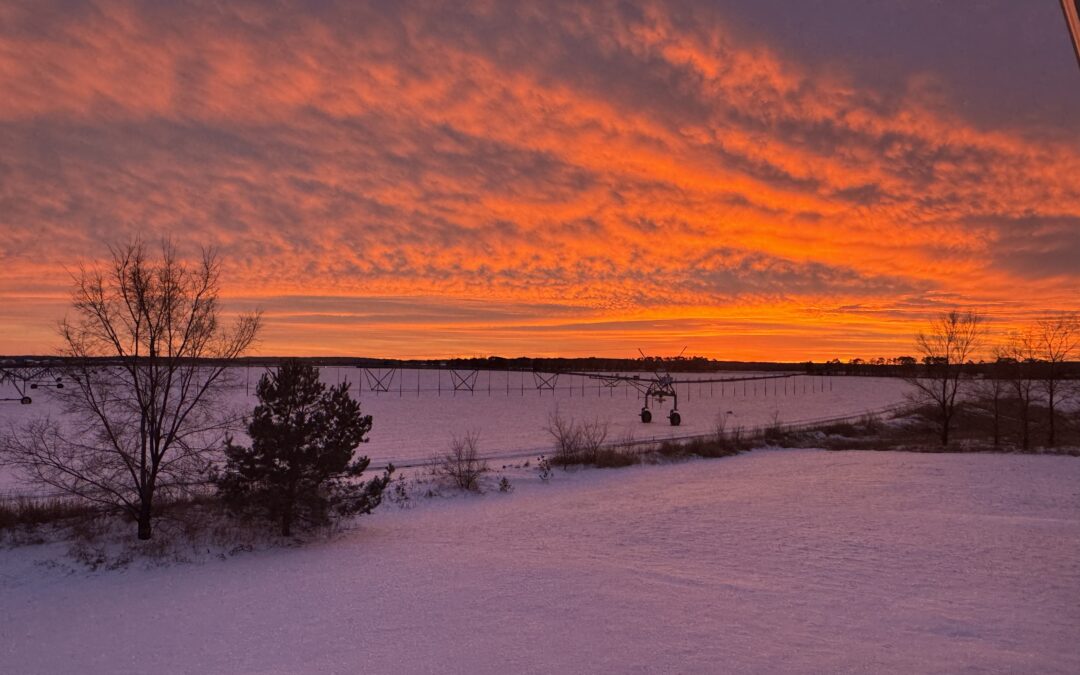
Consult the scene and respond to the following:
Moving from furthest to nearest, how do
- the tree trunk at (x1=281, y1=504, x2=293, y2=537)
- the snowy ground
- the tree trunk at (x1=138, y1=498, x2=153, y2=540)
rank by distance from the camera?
the tree trunk at (x1=281, y1=504, x2=293, y2=537)
the tree trunk at (x1=138, y1=498, x2=153, y2=540)
the snowy ground

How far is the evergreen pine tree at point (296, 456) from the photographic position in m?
13.2

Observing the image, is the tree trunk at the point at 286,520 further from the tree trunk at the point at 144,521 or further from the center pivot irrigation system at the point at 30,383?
the center pivot irrigation system at the point at 30,383

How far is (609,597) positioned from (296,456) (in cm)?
773

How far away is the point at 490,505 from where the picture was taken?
1700 centimetres

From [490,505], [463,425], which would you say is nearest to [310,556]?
[490,505]

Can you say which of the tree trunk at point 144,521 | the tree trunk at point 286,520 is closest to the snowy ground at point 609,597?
the tree trunk at point 286,520

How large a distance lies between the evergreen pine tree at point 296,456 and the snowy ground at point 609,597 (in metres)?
0.92

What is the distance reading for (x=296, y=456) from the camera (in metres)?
13.5

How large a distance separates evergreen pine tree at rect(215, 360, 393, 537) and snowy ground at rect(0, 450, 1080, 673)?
0.92 m

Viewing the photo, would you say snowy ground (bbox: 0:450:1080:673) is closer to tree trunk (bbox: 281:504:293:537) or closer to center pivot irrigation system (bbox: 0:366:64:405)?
tree trunk (bbox: 281:504:293:537)

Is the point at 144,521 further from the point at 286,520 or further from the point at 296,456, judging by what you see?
the point at 296,456

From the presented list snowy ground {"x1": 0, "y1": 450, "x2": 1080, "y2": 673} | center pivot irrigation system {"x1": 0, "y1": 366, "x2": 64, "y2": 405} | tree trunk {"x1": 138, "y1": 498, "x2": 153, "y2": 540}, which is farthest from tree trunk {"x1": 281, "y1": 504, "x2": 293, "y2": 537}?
center pivot irrigation system {"x1": 0, "y1": 366, "x2": 64, "y2": 405}

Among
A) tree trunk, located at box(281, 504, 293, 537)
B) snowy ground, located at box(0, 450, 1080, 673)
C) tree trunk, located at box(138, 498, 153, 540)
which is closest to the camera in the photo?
snowy ground, located at box(0, 450, 1080, 673)

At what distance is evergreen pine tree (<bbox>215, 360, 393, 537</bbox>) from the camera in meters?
13.2
